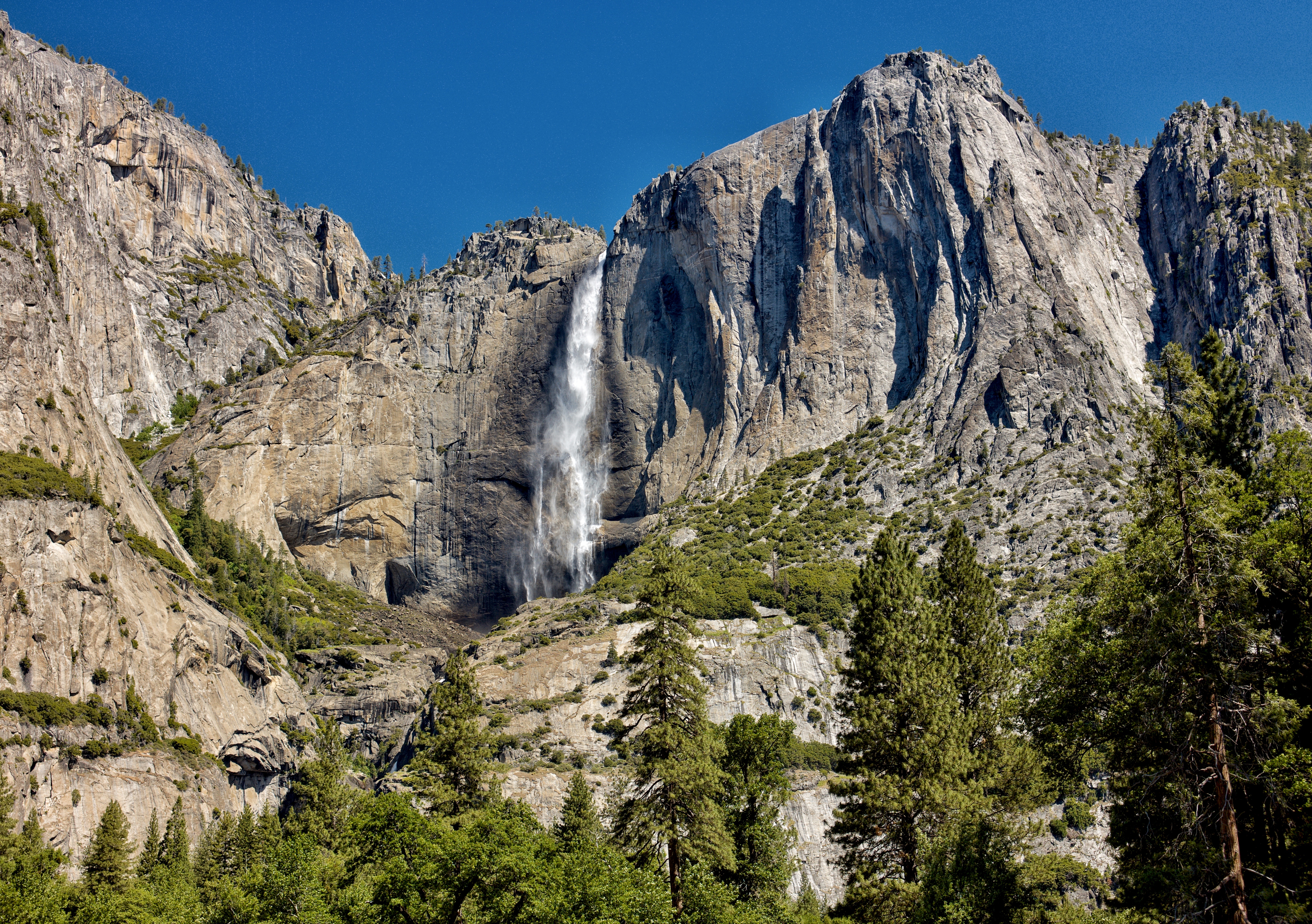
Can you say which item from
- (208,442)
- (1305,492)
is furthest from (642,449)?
(1305,492)

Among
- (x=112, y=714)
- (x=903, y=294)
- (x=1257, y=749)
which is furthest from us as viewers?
(x=903, y=294)

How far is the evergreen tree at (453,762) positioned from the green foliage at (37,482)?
122ft

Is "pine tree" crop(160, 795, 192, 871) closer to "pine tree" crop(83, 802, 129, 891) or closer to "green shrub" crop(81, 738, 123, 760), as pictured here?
"pine tree" crop(83, 802, 129, 891)

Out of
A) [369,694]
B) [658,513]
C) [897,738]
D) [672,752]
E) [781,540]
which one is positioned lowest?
[672,752]

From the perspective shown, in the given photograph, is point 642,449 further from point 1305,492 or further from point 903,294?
point 1305,492

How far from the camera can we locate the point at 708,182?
426ft

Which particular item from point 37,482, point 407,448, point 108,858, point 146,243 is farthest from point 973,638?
point 146,243

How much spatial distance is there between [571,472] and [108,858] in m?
84.3

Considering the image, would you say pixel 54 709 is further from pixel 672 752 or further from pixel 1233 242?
pixel 1233 242

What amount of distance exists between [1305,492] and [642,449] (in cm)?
10819

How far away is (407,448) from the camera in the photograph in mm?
132375

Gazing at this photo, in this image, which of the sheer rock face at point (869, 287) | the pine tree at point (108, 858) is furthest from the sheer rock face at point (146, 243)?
the pine tree at point (108, 858)

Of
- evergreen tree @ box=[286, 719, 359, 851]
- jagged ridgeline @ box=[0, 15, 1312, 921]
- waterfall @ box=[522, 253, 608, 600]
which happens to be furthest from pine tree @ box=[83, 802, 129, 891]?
waterfall @ box=[522, 253, 608, 600]

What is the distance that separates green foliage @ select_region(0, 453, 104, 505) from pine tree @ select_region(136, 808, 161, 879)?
21.4m
